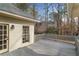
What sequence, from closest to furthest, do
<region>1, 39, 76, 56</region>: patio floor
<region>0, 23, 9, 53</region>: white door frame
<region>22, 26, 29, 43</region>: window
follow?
<region>1, 39, 76, 56</region>: patio floor
<region>0, 23, 9, 53</region>: white door frame
<region>22, 26, 29, 43</region>: window

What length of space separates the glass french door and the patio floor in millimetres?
188

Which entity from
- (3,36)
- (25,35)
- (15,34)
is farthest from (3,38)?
(25,35)

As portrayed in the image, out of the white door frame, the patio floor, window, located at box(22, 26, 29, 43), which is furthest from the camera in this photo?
window, located at box(22, 26, 29, 43)

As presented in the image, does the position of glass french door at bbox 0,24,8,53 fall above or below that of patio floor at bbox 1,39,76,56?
above

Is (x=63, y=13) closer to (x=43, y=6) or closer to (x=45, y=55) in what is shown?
(x=43, y=6)

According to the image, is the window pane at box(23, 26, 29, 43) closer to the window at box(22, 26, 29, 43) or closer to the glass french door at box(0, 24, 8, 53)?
the window at box(22, 26, 29, 43)

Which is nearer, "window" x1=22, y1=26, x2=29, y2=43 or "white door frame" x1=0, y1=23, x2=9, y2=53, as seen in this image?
"white door frame" x1=0, y1=23, x2=9, y2=53

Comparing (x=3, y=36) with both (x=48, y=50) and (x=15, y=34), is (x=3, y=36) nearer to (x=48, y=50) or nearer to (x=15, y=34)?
(x=15, y=34)

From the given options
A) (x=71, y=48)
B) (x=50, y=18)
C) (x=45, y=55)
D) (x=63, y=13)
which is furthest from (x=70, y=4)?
(x=45, y=55)

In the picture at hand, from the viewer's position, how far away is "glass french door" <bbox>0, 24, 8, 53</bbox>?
15.8 ft

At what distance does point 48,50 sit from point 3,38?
53.3 inches

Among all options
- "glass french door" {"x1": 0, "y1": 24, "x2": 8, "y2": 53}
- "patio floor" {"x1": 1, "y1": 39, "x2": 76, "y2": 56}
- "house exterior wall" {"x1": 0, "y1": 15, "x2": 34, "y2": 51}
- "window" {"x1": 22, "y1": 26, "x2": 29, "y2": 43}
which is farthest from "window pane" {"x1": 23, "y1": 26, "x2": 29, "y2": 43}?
"glass french door" {"x1": 0, "y1": 24, "x2": 8, "y2": 53}

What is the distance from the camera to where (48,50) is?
188 inches

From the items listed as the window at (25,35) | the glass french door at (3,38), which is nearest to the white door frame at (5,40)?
the glass french door at (3,38)
